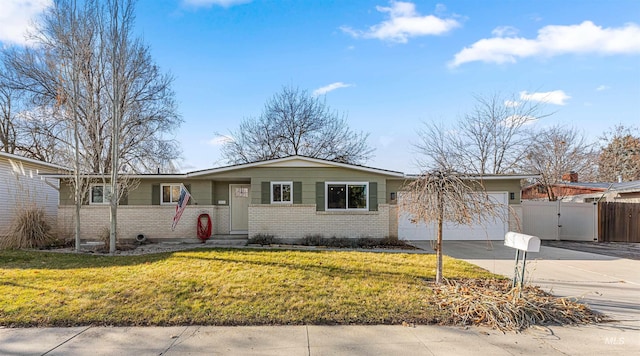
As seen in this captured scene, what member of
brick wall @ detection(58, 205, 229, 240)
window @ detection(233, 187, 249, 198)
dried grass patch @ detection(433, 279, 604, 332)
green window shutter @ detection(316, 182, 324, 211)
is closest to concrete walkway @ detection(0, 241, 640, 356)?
dried grass patch @ detection(433, 279, 604, 332)

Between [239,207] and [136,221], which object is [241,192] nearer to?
[239,207]

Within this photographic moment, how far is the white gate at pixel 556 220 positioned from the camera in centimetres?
1472

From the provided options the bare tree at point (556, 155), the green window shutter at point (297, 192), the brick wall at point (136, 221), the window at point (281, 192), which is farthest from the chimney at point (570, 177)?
the brick wall at point (136, 221)

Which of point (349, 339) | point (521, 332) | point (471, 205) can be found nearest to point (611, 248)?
point (471, 205)

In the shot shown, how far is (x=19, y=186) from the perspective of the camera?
12.1m

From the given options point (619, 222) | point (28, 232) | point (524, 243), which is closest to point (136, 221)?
point (28, 232)

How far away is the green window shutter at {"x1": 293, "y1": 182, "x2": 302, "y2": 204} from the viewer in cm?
1273

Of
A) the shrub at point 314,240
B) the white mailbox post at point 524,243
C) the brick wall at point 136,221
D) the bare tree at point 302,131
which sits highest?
the bare tree at point 302,131

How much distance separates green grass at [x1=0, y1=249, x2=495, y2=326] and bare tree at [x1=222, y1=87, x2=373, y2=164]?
1427cm

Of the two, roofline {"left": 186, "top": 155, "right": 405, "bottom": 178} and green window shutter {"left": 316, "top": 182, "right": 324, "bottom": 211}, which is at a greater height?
roofline {"left": 186, "top": 155, "right": 405, "bottom": 178}

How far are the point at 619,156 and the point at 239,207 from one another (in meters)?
28.9

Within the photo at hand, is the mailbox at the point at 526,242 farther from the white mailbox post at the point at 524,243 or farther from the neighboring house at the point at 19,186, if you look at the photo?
the neighboring house at the point at 19,186

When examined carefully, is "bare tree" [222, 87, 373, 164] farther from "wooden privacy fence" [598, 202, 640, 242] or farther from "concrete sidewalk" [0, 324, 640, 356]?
"concrete sidewalk" [0, 324, 640, 356]

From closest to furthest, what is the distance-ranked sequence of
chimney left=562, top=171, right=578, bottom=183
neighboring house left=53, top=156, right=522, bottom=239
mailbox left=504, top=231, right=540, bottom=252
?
mailbox left=504, top=231, right=540, bottom=252
neighboring house left=53, top=156, right=522, bottom=239
chimney left=562, top=171, right=578, bottom=183
